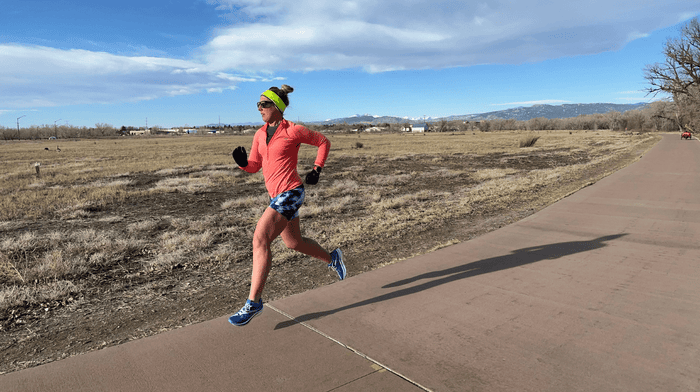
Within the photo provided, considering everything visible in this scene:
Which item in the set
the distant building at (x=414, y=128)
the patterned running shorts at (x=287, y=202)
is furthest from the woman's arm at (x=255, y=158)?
the distant building at (x=414, y=128)

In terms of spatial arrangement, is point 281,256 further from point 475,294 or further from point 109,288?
point 475,294

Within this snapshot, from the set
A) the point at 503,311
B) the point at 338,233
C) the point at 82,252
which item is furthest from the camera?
the point at 338,233

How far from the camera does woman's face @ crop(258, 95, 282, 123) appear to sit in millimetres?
3320

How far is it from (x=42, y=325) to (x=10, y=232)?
20.2 feet

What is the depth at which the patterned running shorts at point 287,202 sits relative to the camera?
3.23 m

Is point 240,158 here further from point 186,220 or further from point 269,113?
point 186,220

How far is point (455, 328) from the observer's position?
298cm

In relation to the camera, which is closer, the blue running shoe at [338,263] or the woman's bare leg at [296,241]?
the woman's bare leg at [296,241]

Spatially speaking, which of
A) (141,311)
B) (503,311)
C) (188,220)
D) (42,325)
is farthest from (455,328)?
(188,220)

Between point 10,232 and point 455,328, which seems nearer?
point 455,328

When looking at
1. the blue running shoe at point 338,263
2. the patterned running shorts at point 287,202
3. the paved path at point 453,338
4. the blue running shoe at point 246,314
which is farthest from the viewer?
the blue running shoe at point 338,263

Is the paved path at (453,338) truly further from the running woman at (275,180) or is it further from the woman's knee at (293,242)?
the woman's knee at (293,242)

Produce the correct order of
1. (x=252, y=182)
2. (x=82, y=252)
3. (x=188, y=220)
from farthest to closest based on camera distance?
(x=252, y=182) < (x=188, y=220) < (x=82, y=252)

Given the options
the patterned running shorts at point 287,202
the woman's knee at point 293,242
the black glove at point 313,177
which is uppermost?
the black glove at point 313,177
